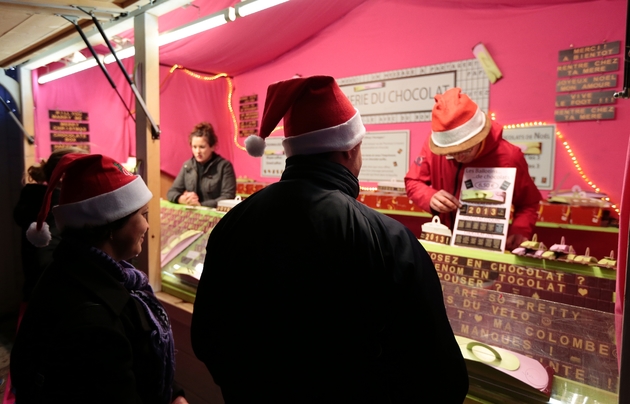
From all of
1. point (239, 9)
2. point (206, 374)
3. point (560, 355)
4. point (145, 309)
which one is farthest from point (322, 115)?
point (206, 374)

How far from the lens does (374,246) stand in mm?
→ 966

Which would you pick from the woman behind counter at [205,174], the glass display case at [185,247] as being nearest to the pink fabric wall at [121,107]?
the woman behind counter at [205,174]

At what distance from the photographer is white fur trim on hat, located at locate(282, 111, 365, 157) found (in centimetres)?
111

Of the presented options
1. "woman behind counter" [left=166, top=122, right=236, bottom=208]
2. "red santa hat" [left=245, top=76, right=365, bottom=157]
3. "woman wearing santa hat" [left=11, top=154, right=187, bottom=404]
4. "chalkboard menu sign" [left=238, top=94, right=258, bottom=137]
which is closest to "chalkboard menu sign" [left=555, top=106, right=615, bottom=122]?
"woman behind counter" [left=166, top=122, right=236, bottom=208]

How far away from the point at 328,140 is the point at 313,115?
0.08 meters

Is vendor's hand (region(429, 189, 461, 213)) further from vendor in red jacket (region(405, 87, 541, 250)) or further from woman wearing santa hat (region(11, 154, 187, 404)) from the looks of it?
woman wearing santa hat (region(11, 154, 187, 404))

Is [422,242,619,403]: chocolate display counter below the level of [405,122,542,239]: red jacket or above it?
below

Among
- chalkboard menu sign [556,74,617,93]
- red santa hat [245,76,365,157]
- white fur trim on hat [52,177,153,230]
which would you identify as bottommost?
white fur trim on hat [52,177,153,230]

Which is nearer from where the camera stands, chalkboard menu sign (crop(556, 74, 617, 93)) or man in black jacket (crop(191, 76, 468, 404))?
man in black jacket (crop(191, 76, 468, 404))

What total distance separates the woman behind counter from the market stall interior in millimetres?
554

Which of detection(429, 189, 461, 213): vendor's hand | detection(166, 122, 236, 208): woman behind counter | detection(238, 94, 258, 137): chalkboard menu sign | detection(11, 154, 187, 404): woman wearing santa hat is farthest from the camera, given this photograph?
detection(238, 94, 258, 137): chalkboard menu sign

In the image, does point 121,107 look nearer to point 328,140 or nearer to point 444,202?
point 444,202

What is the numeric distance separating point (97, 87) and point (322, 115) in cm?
535

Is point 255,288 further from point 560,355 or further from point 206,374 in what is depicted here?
point 206,374
